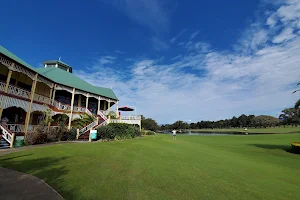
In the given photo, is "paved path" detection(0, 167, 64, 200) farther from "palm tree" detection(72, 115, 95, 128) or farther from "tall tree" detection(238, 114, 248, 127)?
"tall tree" detection(238, 114, 248, 127)

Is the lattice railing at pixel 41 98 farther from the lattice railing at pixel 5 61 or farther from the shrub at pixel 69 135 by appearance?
the lattice railing at pixel 5 61

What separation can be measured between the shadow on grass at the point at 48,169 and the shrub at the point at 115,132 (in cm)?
1029

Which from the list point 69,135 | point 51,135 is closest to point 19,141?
point 51,135

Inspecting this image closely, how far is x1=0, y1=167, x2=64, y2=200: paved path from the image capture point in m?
4.02

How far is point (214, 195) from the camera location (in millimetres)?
4590

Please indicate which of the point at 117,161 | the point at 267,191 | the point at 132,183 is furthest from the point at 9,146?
the point at 267,191

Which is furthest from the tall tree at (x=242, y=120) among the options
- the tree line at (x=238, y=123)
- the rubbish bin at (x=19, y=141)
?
the rubbish bin at (x=19, y=141)

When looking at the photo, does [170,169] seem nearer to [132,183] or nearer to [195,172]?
[195,172]

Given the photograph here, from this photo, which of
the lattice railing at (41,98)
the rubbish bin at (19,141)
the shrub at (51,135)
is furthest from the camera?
the lattice railing at (41,98)

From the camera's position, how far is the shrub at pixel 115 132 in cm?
1809

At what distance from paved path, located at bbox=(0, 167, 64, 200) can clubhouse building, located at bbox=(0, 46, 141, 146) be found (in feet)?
31.1

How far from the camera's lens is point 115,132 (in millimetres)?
18812

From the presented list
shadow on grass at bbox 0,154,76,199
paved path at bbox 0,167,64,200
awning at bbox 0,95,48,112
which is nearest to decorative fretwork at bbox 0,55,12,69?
awning at bbox 0,95,48,112

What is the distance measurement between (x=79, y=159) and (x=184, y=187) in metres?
5.06
